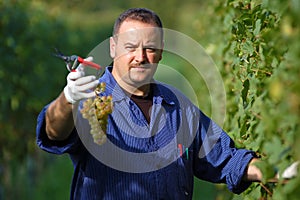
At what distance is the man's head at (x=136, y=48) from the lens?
3430mm

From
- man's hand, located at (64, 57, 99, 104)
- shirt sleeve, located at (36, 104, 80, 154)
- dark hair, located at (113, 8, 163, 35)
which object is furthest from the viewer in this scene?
dark hair, located at (113, 8, 163, 35)

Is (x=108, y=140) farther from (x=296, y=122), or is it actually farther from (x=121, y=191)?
(x=296, y=122)

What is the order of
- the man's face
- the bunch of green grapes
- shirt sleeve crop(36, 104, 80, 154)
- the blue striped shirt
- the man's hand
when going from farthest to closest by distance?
the man's face, the blue striped shirt, shirt sleeve crop(36, 104, 80, 154), the bunch of green grapes, the man's hand

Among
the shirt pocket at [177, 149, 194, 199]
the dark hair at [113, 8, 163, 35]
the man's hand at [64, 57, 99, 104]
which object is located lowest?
the shirt pocket at [177, 149, 194, 199]

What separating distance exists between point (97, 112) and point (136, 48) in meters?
0.64

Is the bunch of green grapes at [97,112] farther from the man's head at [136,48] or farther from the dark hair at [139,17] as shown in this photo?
the dark hair at [139,17]

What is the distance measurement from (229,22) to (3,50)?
3431 millimetres

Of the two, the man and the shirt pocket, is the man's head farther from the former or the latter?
the shirt pocket

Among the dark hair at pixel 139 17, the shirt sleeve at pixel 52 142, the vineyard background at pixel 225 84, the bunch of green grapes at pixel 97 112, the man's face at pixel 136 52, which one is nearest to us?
the vineyard background at pixel 225 84

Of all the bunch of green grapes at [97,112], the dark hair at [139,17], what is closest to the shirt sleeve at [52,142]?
the bunch of green grapes at [97,112]

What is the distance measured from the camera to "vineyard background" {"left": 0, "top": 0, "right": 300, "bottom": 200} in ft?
6.93

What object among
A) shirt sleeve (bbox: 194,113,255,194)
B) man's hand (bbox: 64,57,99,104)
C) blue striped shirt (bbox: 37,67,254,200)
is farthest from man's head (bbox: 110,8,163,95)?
man's hand (bbox: 64,57,99,104)

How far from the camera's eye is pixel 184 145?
11.6ft

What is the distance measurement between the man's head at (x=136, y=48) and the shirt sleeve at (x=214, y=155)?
427 millimetres
